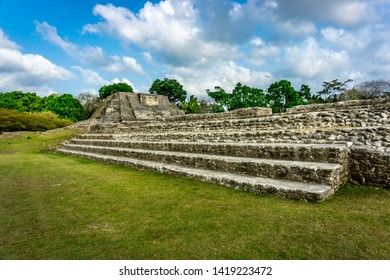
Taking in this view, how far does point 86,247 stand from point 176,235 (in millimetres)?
899

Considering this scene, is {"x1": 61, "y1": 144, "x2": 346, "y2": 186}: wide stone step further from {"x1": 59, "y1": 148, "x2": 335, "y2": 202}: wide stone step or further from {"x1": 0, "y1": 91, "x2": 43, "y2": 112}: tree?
{"x1": 0, "y1": 91, "x2": 43, "y2": 112}: tree

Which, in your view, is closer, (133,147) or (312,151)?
(312,151)

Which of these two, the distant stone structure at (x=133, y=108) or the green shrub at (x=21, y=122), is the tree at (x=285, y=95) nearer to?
the distant stone structure at (x=133, y=108)

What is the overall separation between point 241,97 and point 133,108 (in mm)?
19917

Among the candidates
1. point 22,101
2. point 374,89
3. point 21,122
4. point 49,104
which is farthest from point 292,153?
point 22,101

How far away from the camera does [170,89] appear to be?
4728 centimetres

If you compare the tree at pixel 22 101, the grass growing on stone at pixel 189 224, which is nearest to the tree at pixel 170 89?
the tree at pixel 22 101

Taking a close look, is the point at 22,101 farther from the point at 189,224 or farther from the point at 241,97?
the point at 189,224

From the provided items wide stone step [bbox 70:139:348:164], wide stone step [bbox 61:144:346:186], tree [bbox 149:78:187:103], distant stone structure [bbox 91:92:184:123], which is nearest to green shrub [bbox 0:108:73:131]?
distant stone structure [bbox 91:92:184:123]

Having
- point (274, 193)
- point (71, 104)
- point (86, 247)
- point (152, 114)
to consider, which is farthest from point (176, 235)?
point (71, 104)

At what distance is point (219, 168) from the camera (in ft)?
16.5

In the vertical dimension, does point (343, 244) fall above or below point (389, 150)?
below

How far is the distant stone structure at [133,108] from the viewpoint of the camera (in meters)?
21.8
